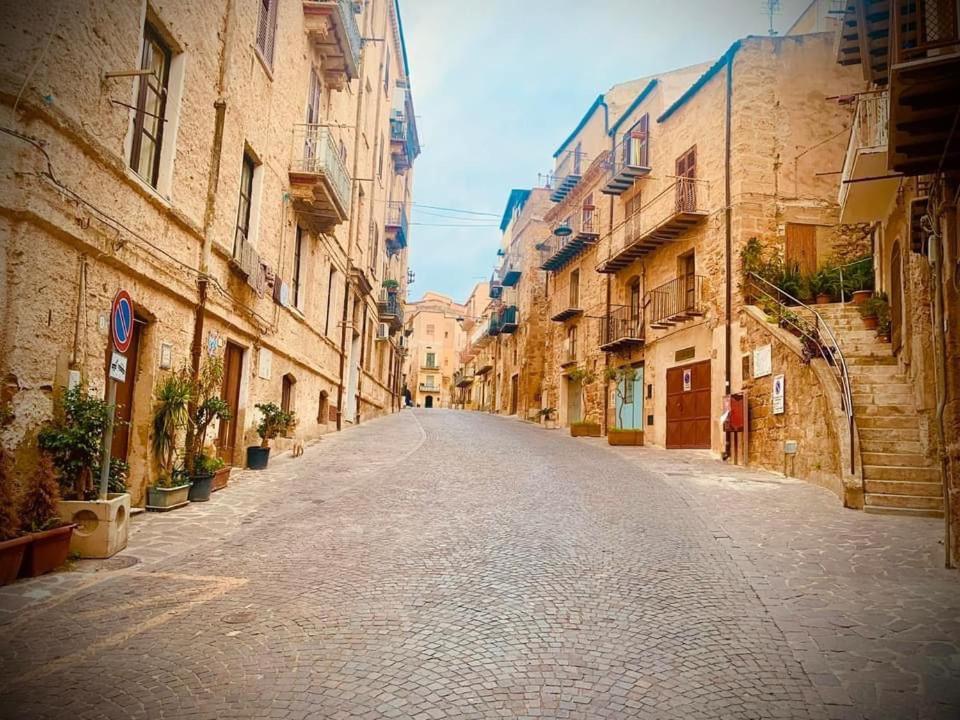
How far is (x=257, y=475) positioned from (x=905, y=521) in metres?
9.56

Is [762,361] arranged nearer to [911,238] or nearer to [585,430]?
[911,238]

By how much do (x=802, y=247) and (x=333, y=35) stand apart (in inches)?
502

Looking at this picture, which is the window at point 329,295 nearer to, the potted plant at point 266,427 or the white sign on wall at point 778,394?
the potted plant at point 266,427

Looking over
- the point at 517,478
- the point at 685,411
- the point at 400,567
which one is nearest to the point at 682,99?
the point at 685,411

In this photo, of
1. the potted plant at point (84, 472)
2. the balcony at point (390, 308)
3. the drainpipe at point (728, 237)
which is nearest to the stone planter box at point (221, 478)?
the potted plant at point (84, 472)

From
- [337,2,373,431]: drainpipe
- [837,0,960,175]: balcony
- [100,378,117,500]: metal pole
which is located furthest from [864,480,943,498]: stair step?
[337,2,373,431]: drainpipe

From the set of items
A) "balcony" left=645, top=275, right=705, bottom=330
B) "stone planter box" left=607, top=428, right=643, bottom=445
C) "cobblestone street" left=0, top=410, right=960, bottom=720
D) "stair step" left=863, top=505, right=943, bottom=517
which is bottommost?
"cobblestone street" left=0, top=410, right=960, bottom=720

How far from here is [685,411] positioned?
1845cm

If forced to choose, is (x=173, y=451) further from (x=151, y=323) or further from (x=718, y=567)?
(x=718, y=567)

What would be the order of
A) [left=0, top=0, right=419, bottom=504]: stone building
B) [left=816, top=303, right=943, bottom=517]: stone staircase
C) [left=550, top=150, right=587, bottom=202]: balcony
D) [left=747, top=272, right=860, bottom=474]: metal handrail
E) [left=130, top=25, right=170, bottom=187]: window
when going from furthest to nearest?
[left=550, top=150, right=587, bottom=202]: balcony, [left=747, top=272, right=860, bottom=474]: metal handrail, [left=816, top=303, right=943, bottom=517]: stone staircase, [left=130, top=25, right=170, bottom=187]: window, [left=0, top=0, right=419, bottom=504]: stone building

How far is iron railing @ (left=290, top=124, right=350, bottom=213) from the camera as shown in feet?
45.2

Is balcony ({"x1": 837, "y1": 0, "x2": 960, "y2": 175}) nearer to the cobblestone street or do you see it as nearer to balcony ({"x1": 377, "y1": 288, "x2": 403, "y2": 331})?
the cobblestone street

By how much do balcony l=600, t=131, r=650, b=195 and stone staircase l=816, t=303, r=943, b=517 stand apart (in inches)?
→ 407

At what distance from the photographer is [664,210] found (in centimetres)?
2014
